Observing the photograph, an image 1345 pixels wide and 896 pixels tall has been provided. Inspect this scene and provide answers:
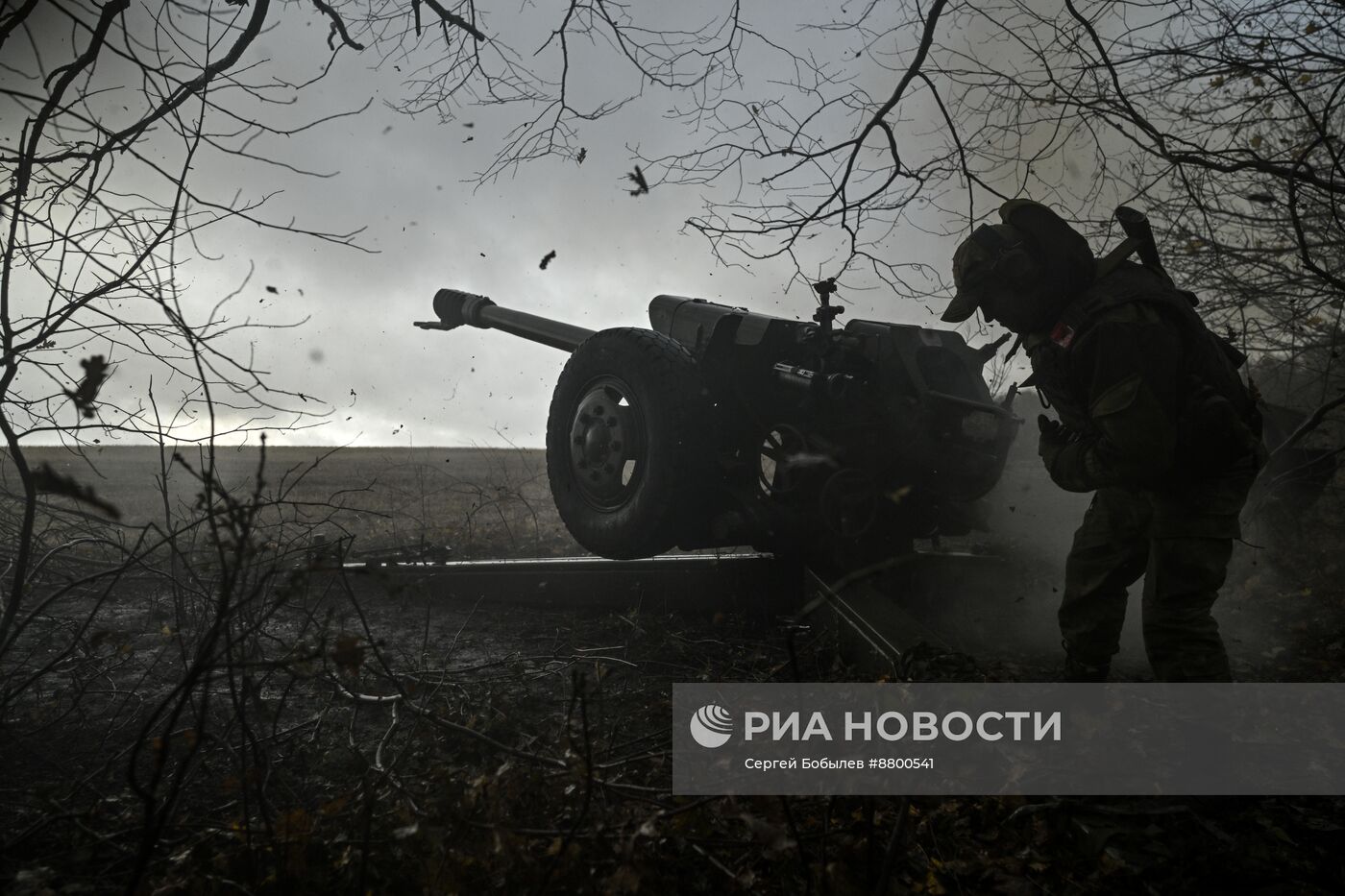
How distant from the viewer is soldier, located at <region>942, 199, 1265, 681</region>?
10.2 feet

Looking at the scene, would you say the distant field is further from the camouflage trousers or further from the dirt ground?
the camouflage trousers

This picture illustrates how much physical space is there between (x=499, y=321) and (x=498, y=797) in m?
5.33

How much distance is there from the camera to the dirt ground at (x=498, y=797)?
216 cm

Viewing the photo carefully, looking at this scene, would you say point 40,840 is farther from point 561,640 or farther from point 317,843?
point 561,640

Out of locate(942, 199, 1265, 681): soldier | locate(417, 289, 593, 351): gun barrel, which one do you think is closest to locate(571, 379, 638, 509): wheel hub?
locate(417, 289, 593, 351): gun barrel

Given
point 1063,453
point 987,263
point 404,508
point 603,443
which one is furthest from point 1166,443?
point 404,508

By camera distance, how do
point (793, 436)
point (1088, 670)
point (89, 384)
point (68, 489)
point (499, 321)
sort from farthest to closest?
point (499, 321)
point (793, 436)
point (1088, 670)
point (89, 384)
point (68, 489)

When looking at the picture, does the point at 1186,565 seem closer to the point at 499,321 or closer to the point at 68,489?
the point at 68,489

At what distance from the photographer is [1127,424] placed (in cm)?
307

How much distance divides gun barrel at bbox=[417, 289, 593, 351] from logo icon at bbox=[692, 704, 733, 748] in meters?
3.37

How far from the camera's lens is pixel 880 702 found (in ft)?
10.5

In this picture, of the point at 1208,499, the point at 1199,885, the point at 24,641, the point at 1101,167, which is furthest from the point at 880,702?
the point at 24,641

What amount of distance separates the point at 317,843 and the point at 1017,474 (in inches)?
216

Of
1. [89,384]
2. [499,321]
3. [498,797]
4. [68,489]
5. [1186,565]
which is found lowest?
[498,797]
